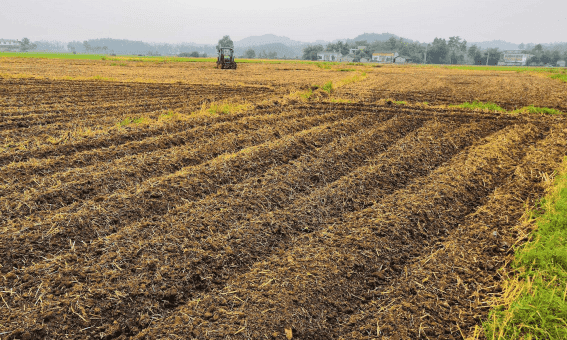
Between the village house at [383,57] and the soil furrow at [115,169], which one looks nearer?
the soil furrow at [115,169]

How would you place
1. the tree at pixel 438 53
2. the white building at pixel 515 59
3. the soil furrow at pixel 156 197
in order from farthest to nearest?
1. the tree at pixel 438 53
2. the white building at pixel 515 59
3. the soil furrow at pixel 156 197

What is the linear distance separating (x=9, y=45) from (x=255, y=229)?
244m

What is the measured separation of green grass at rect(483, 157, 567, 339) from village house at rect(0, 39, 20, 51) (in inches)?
9505

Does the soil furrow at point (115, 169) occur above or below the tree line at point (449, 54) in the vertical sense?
below

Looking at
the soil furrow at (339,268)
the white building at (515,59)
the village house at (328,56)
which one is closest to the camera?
the soil furrow at (339,268)

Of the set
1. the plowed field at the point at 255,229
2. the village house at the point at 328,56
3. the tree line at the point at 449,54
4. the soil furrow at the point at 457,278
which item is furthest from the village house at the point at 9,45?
the soil furrow at the point at 457,278

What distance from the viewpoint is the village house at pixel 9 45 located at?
182 metres

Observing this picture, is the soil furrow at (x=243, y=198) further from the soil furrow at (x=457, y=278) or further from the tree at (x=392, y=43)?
the tree at (x=392, y=43)

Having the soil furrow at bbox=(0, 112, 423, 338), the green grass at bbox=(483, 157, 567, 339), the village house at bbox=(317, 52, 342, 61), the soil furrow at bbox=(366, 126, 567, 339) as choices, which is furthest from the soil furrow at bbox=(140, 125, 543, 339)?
the village house at bbox=(317, 52, 342, 61)

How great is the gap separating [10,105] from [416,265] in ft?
48.2

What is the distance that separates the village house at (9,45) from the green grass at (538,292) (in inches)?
9505

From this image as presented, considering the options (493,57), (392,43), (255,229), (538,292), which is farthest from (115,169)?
(392,43)

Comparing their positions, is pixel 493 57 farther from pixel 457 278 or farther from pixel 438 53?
pixel 457 278

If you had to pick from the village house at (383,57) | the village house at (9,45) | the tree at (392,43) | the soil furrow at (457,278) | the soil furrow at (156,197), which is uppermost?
the tree at (392,43)
